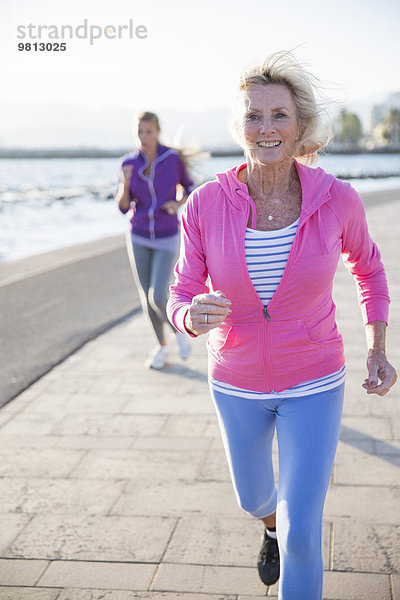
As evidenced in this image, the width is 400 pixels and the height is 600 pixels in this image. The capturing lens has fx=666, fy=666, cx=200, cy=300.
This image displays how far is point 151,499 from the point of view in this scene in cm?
357

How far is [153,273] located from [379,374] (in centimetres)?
359

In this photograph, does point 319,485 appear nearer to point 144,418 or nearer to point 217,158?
point 144,418

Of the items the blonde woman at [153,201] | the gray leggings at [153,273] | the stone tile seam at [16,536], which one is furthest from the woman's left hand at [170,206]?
the stone tile seam at [16,536]

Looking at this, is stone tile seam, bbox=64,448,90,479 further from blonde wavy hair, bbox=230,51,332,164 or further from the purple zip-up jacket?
blonde wavy hair, bbox=230,51,332,164

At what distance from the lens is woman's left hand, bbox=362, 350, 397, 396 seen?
2291 mm

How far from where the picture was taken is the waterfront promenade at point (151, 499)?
2.85 meters

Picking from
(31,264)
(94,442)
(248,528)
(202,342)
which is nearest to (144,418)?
(94,442)

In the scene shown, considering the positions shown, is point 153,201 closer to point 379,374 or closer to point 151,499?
point 151,499

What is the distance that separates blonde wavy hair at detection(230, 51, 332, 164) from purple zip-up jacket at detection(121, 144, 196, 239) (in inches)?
125

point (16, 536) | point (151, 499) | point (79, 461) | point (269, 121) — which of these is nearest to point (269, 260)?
point (269, 121)

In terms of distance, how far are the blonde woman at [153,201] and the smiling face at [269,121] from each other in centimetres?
334

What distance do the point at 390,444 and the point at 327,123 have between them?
2360 millimetres

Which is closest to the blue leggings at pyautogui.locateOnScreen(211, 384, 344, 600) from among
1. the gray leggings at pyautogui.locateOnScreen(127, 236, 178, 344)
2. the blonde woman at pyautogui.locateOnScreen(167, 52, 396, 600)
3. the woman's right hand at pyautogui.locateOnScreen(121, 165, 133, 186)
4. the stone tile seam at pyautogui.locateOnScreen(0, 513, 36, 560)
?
the blonde woman at pyautogui.locateOnScreen(167, 52, 396, 600)

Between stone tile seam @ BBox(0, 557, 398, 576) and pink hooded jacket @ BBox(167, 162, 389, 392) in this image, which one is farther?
stone tile seam @ BBox(0, 557, 398, 576)
